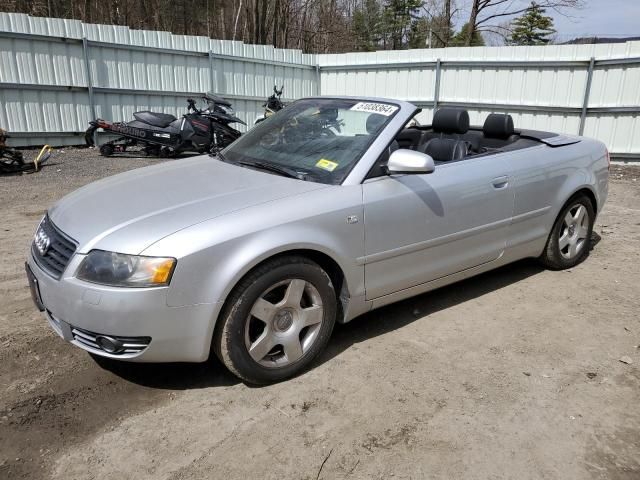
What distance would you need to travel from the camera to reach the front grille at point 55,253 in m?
2.63

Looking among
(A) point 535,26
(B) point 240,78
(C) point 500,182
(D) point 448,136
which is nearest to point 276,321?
(C) point 500,182

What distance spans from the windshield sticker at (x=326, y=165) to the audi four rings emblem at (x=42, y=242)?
160 cm

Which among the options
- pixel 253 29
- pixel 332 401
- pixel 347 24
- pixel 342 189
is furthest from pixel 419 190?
pixel 347 24

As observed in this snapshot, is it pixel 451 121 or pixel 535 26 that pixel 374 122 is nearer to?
pixel 451 121

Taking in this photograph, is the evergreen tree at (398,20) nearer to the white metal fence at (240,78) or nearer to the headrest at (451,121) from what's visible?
the white metal fence at (240,78)

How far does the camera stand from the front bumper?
2455mm

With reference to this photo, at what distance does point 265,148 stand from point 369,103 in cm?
80

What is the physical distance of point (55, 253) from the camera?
273 cm

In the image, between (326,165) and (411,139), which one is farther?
(411,139)

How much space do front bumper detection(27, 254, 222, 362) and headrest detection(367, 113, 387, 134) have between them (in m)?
1.59

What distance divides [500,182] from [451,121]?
0.95 m

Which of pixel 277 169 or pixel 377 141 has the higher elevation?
pixel 377 141

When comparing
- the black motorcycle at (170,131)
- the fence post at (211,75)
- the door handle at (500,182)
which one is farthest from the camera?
the fence post at (211,75)

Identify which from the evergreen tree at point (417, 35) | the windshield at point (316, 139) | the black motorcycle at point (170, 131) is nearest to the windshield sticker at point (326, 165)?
the windshield at point (316, 139)
